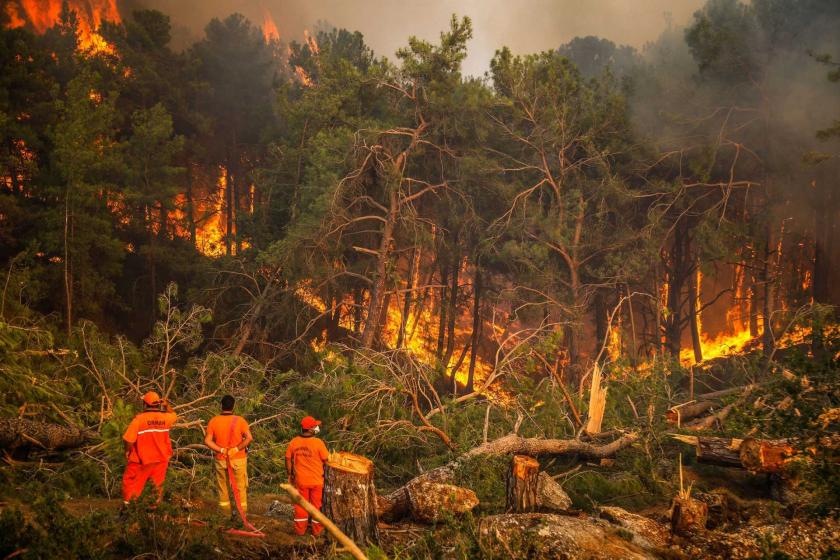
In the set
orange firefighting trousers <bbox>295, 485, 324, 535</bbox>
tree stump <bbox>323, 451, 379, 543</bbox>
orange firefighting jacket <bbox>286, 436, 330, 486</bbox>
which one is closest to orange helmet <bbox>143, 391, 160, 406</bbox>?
orange firefighting jacket <bbox>286, 436, 330, 486</bbox>

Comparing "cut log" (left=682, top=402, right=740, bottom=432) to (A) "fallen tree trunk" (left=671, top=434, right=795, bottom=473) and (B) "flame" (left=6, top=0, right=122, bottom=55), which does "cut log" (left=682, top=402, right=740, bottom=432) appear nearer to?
(A) "fallen tree trunk" (left=671, top=434, right=795, bottom=473)

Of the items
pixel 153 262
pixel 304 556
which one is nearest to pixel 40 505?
pixel 304 556

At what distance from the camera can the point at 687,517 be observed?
20.4ft

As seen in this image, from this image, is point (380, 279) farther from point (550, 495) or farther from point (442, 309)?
point (550, 495)

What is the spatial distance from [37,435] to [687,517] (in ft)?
25.5

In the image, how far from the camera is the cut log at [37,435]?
717 centimetres

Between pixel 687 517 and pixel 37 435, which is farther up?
pixel 37 435

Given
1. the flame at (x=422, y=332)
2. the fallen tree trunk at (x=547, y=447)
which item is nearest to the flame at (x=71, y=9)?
the flame at (x=422, y=332)

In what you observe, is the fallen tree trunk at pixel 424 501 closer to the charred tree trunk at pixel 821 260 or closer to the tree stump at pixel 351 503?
the tree stump at pixel 351 503

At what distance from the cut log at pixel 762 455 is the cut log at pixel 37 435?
8766mm

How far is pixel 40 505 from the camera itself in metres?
4.75

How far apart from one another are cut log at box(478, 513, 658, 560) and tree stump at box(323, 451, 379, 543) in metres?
1.14

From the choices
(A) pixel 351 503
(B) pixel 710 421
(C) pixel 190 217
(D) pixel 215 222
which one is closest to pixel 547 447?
(B) pixel 710 421

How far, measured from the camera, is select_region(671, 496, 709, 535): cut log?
6199 millimetres
